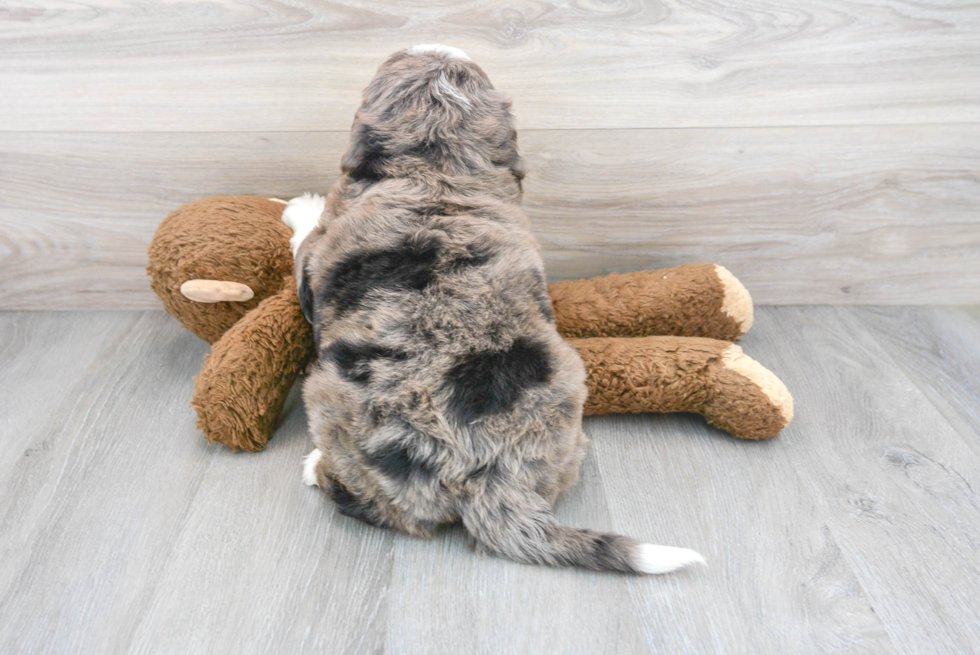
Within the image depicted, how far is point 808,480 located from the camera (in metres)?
1.39

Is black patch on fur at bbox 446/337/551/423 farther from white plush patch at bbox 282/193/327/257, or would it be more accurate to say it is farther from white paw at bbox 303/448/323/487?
white plush patch at bbox 282/193/327/257

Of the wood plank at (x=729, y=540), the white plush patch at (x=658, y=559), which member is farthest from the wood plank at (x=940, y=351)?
the white plush patch at (x=658, y=559)

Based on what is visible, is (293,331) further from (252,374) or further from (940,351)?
(940,351)

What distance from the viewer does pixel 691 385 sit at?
146 centimetres

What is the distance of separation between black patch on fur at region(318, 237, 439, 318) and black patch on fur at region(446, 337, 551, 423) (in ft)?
0.56

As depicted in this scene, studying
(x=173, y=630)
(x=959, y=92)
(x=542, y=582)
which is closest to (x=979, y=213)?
(x=959, y=92)

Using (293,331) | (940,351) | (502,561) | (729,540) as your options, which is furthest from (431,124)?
(940,351)

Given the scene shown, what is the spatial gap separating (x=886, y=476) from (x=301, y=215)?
1.43 meters

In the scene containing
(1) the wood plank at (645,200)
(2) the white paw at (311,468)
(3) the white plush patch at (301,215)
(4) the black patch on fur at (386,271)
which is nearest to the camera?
(4) the black patch on fur at (386,271)

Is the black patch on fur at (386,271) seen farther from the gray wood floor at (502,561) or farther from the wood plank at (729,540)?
the wood plank at (729,540)

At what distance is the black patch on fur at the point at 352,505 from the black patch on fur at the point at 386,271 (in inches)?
12.9

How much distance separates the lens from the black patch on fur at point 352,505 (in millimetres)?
1224

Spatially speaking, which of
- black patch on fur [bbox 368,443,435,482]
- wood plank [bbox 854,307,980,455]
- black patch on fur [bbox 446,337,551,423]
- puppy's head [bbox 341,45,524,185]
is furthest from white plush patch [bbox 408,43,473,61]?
wood plank [bbox 854,307,980,455]

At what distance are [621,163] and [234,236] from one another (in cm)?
99
